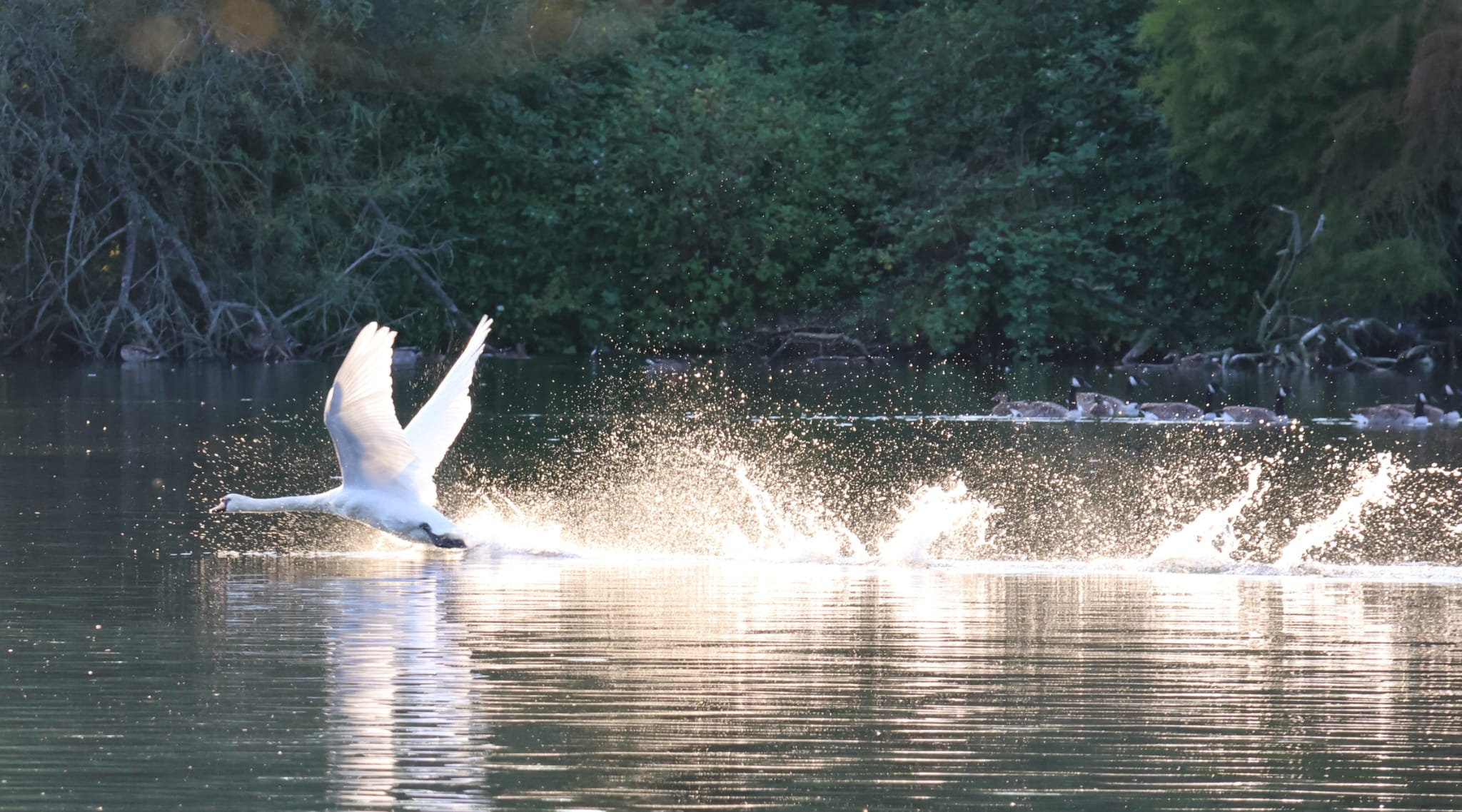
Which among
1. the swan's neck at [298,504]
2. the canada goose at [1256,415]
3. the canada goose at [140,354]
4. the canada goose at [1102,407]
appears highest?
the canada goose at [140,354]

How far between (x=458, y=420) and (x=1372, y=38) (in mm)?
26843

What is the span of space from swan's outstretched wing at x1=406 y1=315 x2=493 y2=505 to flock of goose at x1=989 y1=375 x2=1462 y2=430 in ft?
43.7

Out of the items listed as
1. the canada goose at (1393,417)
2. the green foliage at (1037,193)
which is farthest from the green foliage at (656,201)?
the canada goose at (1393,417)

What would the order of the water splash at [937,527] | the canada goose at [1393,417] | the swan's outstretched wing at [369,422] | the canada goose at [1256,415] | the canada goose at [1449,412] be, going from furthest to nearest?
the canada goose at [1449,412], the canada goose at [1256,415], the canada goose at [1393,417], the water splash at [937,527], the swan's outstretched wing at [369,422]

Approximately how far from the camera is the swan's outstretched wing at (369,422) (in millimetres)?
14398

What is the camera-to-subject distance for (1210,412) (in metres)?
27.7

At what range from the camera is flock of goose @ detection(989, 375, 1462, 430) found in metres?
26.2

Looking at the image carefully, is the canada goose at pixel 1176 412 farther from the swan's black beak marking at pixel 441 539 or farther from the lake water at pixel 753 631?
the swan's black beak marking at pixel 441 539

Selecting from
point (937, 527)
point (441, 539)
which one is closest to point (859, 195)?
point (937, 527)

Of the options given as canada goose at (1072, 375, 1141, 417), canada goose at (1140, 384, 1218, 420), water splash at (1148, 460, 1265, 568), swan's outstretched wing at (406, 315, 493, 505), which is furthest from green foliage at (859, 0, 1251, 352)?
swan's outstretched wing at (406, 315, 493, 505)

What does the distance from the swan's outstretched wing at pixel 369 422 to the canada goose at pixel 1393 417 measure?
566 inches

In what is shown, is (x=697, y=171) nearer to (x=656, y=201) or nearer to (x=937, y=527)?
(x=656, y=201)

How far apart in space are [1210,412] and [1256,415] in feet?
3.20

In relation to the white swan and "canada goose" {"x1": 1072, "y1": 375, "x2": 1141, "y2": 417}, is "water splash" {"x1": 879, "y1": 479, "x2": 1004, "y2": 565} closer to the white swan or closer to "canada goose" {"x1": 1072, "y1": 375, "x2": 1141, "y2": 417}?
the white swan
